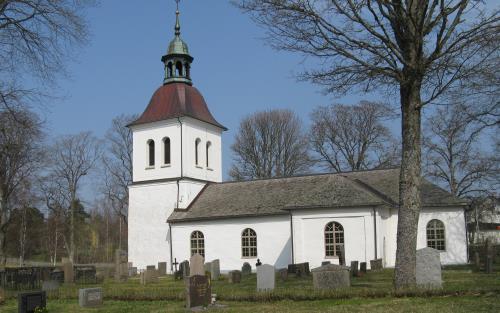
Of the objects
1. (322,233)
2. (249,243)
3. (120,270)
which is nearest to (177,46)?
(249,243)

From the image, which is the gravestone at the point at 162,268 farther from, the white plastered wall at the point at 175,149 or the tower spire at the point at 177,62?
the tower spire at the point at 177,62

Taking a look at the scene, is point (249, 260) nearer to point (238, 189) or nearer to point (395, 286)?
point (238, 189)

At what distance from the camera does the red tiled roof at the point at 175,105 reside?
124 feet

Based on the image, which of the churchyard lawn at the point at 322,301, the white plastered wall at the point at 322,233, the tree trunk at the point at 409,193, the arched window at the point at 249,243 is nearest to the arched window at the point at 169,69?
the arched window at the point at 249,243

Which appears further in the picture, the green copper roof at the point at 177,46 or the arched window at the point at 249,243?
the green copper roof at the point at 177,46

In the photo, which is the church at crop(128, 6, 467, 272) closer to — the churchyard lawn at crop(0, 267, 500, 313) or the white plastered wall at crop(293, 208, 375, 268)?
the white plastered wall at crop(293, 208, 375, 268)

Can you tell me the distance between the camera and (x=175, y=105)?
1492 inches

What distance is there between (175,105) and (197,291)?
959 inches

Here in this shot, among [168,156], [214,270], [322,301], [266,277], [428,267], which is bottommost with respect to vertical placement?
[322,301]

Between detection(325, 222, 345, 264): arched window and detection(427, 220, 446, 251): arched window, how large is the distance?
189 inches

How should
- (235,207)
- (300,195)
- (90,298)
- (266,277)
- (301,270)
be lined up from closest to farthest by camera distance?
(90,298)
(266,277)
(301,270)
(300,195)
(235,207)

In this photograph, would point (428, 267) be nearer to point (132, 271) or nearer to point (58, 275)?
point (58, 275)

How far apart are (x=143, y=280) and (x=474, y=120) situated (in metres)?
16.2

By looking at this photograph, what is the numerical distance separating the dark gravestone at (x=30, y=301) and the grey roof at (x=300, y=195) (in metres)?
17.5
